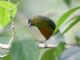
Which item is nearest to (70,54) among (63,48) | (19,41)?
(63,48)

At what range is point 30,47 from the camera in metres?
0.54

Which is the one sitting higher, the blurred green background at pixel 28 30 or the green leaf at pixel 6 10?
the green leaf at pixel 6 10

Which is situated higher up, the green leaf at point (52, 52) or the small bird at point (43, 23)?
the small bird at point (43, 23)

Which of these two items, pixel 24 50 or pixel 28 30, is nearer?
pixel 24 50

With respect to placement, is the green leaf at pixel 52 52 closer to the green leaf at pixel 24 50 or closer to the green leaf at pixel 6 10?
the green leaf at pixel 24 50

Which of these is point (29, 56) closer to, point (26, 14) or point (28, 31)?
point (28, 31)

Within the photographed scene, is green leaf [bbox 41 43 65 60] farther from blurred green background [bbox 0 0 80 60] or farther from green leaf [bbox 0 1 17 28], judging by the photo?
green leaf [bbox 0 1 17 28]

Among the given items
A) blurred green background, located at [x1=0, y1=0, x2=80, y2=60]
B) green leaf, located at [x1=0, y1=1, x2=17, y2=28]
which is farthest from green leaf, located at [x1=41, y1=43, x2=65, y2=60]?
green leaf, located at [x1=0, y1=1, x2=17, y2=28]

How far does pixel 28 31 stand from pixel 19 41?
9 cm

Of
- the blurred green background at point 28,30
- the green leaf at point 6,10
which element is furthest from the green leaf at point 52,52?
the green leaf at point 6,10

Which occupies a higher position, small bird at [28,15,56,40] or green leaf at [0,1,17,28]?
green leaf at [0,1,17,28]

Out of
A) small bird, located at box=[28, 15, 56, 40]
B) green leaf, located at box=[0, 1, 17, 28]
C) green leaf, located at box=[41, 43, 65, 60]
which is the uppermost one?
green leaf, located at box=[0, 1, 17, 28]

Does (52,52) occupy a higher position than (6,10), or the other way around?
(6,10)

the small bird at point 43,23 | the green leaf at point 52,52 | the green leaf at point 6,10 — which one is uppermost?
the green leaf at point 6,10
